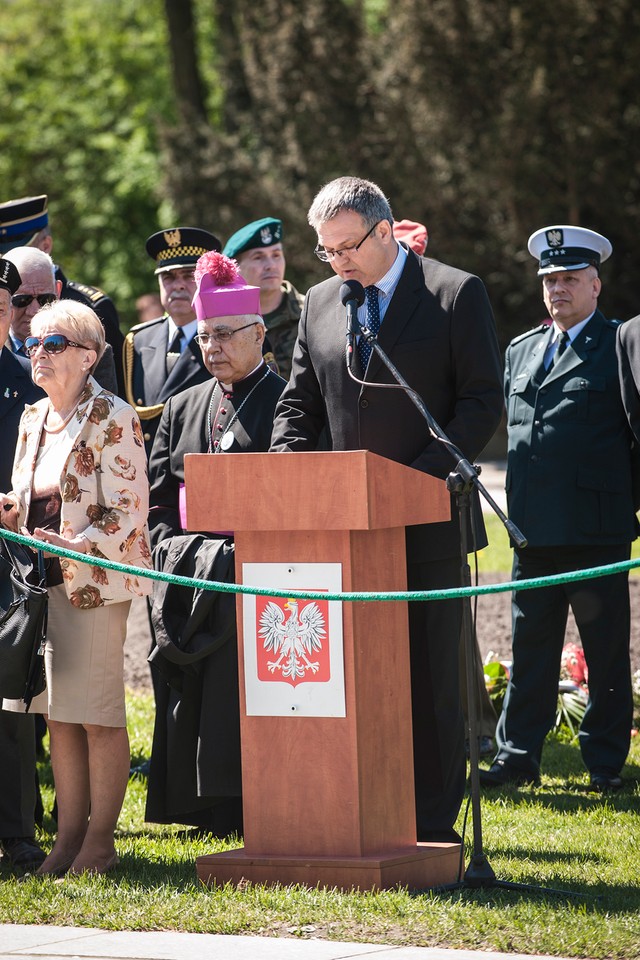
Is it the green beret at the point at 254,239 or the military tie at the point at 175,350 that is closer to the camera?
the military tie at the point at 175,350

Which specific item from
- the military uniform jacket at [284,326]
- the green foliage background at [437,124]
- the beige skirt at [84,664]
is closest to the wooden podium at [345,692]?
the beige skirt at [84,664]

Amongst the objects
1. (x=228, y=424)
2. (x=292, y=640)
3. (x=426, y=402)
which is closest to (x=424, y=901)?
(x=292, y=640)

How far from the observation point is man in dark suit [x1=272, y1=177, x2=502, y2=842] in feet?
16.4

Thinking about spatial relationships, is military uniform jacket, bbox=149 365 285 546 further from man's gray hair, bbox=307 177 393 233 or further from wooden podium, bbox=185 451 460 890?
wooden podium, bbox=185 451 460 890

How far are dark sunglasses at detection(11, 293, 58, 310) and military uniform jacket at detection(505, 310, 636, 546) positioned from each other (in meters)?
2.20

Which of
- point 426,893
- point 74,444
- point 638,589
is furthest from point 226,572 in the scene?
point 638,589

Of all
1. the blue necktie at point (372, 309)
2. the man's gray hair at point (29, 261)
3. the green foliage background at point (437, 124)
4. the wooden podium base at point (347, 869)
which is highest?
the green foliage background at point (437, 124)

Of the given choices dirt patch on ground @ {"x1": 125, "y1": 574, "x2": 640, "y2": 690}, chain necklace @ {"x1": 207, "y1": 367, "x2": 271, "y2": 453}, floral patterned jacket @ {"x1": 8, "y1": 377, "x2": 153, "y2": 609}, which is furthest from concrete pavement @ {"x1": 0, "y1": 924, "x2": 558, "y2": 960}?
dirt patch on ground @ {"x1": 125, "y1": 574, "x2": 640, "y2": 690}

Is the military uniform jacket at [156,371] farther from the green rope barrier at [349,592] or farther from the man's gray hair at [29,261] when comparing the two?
the green rope barrier at [349,592]

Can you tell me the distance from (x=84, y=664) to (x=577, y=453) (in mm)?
2546

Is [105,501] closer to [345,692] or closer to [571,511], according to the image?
[345,692]

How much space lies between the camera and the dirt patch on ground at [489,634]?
916 centimetres

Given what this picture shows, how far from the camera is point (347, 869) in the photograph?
14.6 feet

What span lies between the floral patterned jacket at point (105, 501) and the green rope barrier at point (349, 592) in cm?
16
